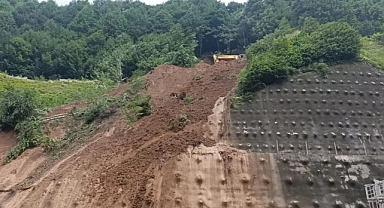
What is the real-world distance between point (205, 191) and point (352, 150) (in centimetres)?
601

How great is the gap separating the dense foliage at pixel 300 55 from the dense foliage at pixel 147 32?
1053 cm

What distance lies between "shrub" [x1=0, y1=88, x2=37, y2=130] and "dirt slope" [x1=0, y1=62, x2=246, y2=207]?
204 inches

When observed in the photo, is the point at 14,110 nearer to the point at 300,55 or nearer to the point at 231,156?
the point at 231,156

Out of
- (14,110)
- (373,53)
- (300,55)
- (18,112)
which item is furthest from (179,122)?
(373,53)

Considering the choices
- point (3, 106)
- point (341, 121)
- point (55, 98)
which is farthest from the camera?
point (55, 98)

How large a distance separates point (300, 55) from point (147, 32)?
99.8 feet

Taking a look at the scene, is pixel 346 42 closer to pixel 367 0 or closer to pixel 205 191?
pixel 205 191

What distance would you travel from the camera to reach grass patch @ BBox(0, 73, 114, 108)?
95.1ft

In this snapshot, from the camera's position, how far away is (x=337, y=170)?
16609 millimetres

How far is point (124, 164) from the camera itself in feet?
54.0

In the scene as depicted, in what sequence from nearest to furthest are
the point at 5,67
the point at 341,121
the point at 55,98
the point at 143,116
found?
the point at 341,121 → the point at 143,116 → the point at 55,98 → the point at 5,67

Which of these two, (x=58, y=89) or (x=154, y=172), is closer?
(x=154, y=172)

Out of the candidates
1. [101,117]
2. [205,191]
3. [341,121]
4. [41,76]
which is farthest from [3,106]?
[41,76]

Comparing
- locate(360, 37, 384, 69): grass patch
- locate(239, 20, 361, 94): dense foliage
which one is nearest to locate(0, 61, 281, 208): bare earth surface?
locate(239, 20, 361, 94): dense foliage
